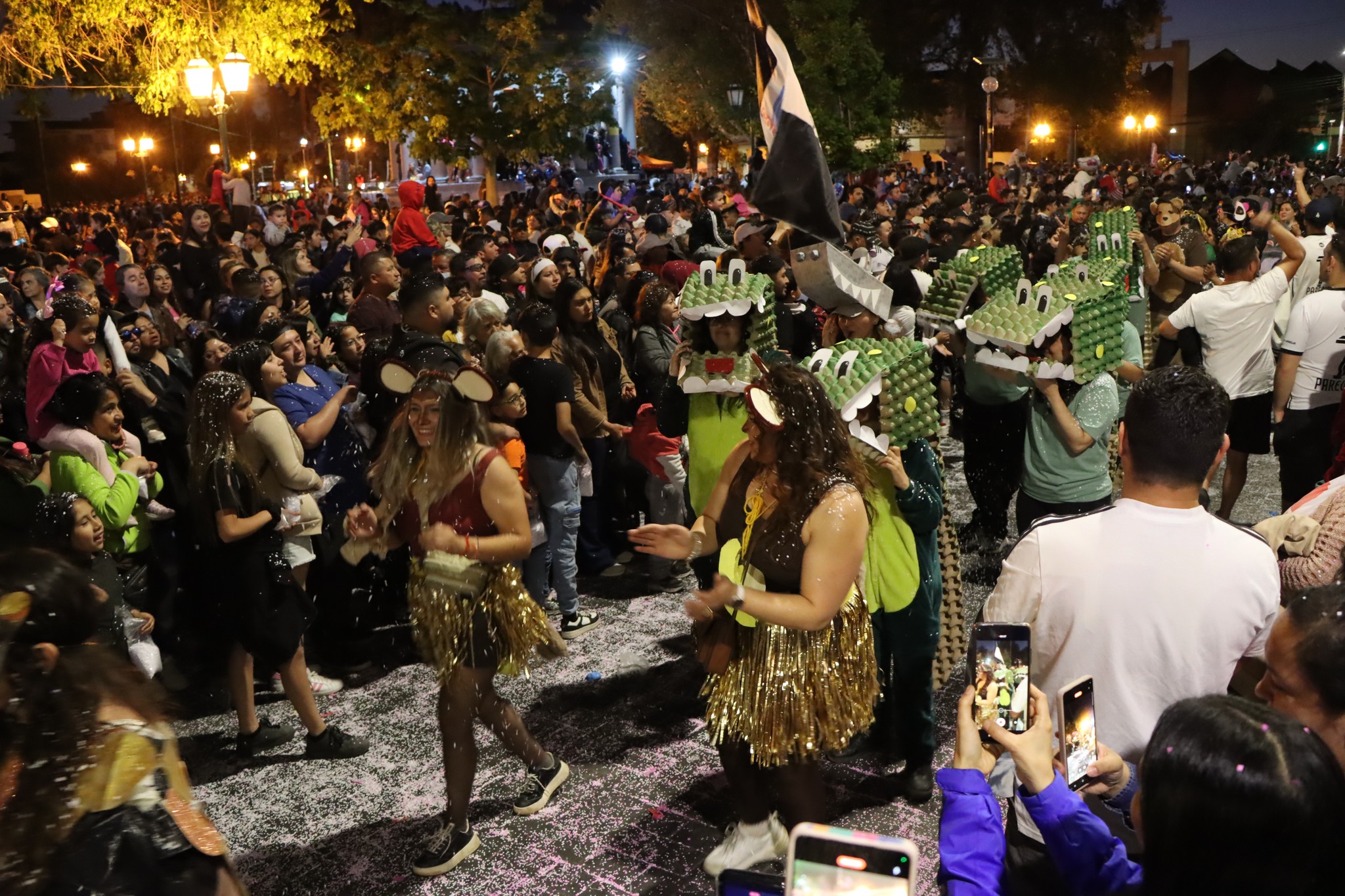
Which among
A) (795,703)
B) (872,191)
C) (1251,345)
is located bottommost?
(795,703)

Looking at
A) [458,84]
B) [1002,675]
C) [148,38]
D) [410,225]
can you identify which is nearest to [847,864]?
[1002,675]

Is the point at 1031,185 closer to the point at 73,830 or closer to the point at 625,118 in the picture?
the point at 73,830

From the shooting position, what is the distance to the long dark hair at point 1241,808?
4.91ft

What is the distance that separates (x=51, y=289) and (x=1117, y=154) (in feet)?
174

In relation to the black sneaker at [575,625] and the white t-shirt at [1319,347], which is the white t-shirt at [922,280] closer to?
the white t-shirt at [1319,347]

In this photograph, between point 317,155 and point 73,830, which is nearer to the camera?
point 73,830

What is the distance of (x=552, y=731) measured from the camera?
15.7 feet

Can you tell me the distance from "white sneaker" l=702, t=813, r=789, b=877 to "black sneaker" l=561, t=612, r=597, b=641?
235 centimetres

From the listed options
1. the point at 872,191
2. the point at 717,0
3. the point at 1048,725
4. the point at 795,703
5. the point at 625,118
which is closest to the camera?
the point at 1048,725

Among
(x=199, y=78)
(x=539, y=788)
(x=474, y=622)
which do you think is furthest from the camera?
(x=199, y=78)

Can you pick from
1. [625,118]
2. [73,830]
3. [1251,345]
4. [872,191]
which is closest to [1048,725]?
[73,830]

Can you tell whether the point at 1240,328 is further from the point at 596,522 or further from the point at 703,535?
the point at 703,535

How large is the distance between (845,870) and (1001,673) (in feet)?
2.23

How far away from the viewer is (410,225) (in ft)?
36.8
